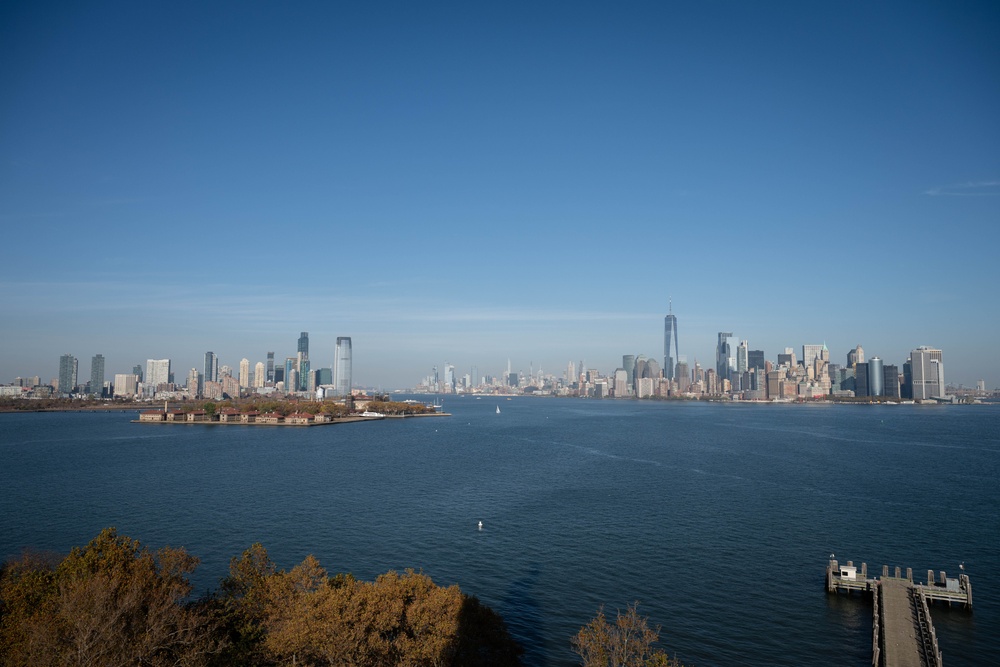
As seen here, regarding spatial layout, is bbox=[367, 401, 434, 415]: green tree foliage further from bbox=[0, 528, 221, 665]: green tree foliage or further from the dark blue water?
bbox=[0, 528, 221, 665]: green tree foliage

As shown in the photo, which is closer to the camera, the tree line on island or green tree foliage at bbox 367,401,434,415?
the tree line on island

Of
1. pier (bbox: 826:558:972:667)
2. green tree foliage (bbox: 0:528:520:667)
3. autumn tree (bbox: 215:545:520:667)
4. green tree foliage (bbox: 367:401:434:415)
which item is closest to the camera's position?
green tree foliage (bbox: 0:528:520:667)

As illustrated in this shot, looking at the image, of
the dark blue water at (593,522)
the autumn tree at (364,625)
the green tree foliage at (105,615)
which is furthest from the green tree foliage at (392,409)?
the autumn tree at (364,625)

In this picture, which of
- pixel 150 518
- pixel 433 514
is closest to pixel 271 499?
pixel 150 518

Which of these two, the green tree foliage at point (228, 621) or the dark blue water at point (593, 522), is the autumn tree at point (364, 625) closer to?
the green tree foliage at point (228, 621)

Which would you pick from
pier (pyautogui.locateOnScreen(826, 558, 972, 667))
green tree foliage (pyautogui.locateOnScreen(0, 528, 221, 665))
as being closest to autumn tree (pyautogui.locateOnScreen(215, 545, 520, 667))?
green tree foliage (pyautogui.locateOnScreen(0, 528, 221, 665))

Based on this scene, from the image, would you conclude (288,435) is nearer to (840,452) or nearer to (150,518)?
(150,518)

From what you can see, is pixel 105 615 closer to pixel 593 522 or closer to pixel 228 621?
pixel 228 621
